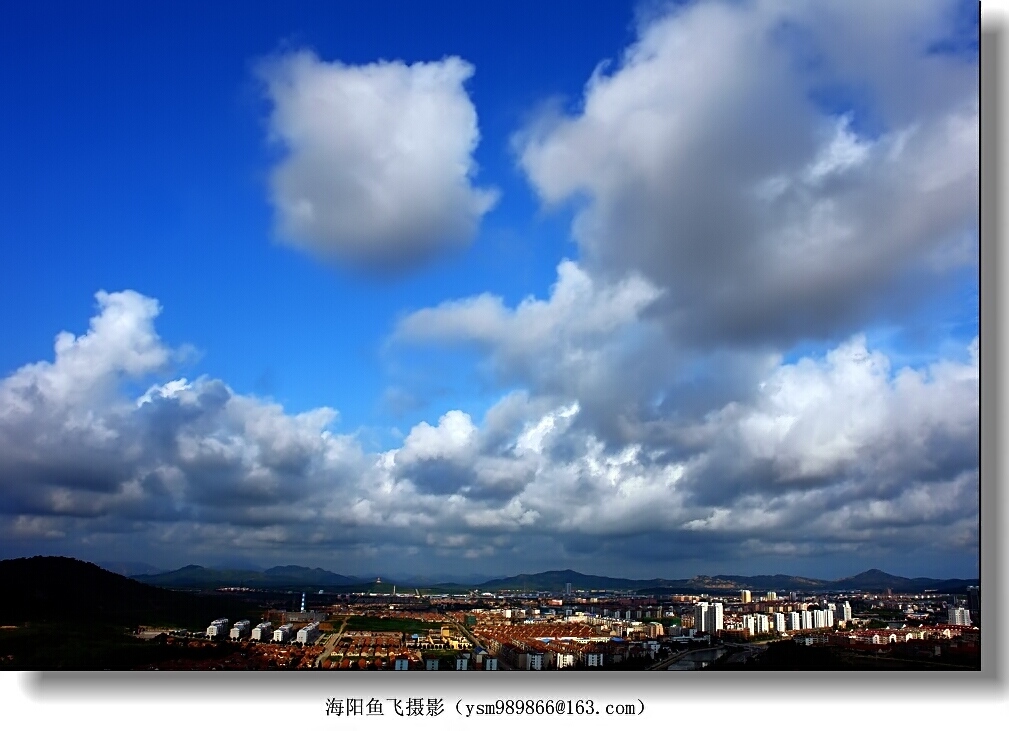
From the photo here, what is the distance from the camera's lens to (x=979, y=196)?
7348 mm

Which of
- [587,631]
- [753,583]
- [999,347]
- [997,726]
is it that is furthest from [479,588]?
[999,347]

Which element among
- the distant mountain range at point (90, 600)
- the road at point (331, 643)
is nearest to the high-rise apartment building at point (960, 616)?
the road at point (331, 643)

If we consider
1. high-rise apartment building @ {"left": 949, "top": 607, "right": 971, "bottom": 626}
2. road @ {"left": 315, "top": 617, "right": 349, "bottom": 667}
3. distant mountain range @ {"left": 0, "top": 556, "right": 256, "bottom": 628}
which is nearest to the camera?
high-rise apartment building @ {"left": 949, "top": 607, "right": 971, "bottom": 626}

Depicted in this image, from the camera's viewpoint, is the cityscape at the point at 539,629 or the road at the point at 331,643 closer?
the cityscape at the point at 539,629

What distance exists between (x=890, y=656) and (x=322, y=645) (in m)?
5.93

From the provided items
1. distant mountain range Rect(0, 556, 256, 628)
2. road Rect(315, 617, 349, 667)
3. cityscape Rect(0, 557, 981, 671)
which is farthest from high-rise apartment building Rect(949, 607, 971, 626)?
distant mountain range Rect(0, 556, 256, 628)

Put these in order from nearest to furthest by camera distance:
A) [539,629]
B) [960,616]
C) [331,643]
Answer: [960,616] → [331,643] → [539,629]

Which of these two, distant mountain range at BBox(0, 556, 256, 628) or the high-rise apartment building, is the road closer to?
distant mountain range at BBox(0, 556, 256, 628)

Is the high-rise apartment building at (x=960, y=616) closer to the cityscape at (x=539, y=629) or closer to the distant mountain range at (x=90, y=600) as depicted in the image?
the cityscape at (x=539, y=629)

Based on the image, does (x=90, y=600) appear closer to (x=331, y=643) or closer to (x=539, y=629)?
(x=331, y=643)

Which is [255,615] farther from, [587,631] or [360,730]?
[587,631]

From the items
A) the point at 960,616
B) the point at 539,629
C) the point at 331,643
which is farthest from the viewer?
the point at 539,629

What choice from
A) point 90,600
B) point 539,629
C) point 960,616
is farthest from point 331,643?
point 960,616

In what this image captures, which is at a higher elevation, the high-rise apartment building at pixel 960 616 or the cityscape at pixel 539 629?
the high-rise apartment building at pixel 960 616
